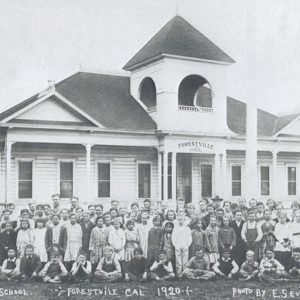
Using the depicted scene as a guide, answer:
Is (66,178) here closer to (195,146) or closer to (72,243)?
(195,146)

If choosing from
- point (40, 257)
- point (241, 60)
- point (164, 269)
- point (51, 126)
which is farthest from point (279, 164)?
point (40, 257)

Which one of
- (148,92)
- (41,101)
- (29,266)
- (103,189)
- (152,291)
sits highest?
(148,92)

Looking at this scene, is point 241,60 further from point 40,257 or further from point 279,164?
point 40,257

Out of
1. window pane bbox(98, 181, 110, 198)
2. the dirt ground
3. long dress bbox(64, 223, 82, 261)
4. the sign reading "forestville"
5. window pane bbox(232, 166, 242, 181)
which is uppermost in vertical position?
the sign reading "forestville"

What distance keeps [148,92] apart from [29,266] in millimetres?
9291

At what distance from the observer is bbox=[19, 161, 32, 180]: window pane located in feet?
42.4

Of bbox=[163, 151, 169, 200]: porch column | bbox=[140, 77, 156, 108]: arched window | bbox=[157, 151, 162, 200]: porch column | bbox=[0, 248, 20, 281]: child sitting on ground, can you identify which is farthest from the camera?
bbox=[140, 77, 156, 108]: arched window

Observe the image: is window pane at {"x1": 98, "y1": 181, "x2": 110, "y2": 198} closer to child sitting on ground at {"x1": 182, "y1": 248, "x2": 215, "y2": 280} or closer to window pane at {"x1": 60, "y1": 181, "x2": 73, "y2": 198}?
window pane at {"x1": 60, "y1": 181, "x2": 73, "y2": 198}

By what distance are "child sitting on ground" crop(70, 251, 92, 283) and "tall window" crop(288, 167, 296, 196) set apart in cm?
864

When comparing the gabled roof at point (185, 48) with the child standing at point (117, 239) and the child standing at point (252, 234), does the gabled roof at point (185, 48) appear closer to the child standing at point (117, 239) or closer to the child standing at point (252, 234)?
the child standing at point (252, 234)

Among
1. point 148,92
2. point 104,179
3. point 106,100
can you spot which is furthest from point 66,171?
point 148,92

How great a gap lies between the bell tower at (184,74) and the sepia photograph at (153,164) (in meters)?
0.04

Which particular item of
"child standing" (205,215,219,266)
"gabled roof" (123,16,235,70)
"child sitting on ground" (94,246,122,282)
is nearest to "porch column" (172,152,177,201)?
"gabled roof" (123,16,235,70)

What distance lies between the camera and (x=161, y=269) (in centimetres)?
796
